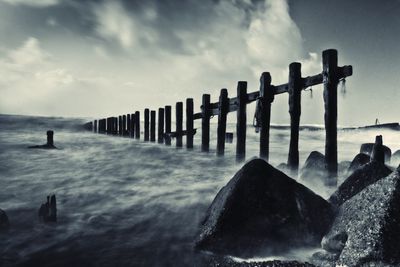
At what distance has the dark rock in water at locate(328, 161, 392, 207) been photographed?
3.59 metres

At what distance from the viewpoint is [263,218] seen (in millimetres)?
3053

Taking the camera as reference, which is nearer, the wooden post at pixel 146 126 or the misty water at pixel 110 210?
the misty water at pixel 110 210

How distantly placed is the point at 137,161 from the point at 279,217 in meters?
6.59

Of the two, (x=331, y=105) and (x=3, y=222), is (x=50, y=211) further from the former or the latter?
(x=331, y=105)

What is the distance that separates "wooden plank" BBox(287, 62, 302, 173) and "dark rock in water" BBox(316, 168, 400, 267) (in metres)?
3.48

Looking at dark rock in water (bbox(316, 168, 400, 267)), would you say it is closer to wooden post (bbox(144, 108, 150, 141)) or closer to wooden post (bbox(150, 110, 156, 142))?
wooden post (bbox(150, 110, 156, 142))

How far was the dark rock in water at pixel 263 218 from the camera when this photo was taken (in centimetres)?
295

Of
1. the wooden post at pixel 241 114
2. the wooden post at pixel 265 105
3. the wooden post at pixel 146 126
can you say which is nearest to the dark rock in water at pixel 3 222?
the wooden post at pixel 265 105

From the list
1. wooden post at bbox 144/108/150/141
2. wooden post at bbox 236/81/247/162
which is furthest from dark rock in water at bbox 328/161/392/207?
wooden post at bbox 144/108/150/141

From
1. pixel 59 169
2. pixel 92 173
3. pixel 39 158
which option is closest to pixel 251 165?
pixel 92 173

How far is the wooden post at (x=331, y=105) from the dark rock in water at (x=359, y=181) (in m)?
1.55

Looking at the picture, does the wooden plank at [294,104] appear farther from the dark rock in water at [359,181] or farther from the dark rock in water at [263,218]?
the dark rock in water at [263,218]

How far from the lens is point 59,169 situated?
25.6 ft

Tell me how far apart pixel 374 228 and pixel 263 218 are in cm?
99
